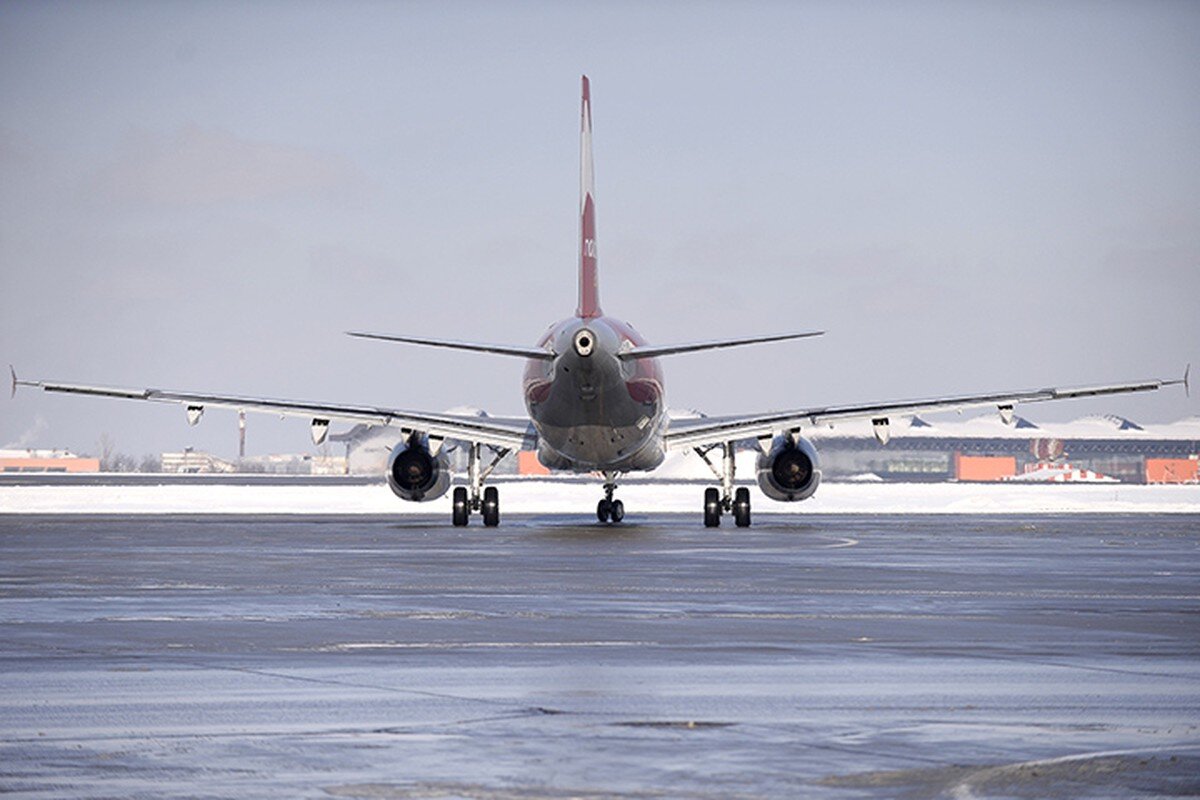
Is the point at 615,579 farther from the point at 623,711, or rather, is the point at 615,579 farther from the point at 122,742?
the point at 122,742

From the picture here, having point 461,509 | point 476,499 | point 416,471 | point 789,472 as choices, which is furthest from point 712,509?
point 416,471

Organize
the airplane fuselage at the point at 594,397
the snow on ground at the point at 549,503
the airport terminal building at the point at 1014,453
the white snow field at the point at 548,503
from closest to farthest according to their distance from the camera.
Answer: the airplane fuselage at the point at 594,397 → the white snow field at the point at 548,503 → the snow on ground at the point at 549,503 → the airport terminal building at the point at 1014,453

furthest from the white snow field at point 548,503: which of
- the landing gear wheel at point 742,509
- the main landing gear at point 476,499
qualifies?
the main landing gear at point 476,499

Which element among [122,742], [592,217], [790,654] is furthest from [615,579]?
[592,217]

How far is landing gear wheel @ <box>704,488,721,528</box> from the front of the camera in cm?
4672

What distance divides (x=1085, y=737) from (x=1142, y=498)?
223 ft

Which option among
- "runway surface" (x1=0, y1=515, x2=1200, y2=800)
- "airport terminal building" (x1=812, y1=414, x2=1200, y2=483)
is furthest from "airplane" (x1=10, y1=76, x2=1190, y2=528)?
"airport terminal building" (x1=812, y1=414, x2=1200, y2=483)

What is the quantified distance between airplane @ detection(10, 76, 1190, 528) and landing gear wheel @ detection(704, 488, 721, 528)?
0.08ft

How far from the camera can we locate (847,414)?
4944cm

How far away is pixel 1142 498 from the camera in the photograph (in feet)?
249

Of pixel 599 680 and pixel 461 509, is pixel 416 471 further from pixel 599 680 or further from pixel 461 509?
pixel 599 680

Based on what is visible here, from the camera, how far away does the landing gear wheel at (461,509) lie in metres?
46.8

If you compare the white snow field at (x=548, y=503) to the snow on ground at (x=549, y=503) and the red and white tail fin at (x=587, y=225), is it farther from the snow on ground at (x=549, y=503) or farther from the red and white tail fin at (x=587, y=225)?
the red and white tail fin at (x=587, y=225)

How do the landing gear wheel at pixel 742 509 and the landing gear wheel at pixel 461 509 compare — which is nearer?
the landing gear wheel at pixel 742 509
